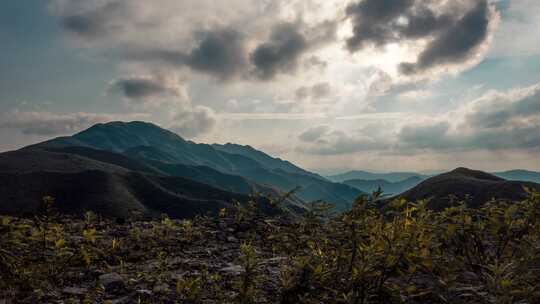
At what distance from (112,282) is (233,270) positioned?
1.90 m

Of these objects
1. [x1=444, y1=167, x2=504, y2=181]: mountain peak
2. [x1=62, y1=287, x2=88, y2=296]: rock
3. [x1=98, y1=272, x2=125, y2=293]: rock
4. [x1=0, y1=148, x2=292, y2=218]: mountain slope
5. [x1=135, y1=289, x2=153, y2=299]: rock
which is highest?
[x1=444, y1=167, x2=504, y2=181]: mountain peak

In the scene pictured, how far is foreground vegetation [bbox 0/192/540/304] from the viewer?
3.67m

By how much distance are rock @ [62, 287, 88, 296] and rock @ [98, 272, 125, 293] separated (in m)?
0.25

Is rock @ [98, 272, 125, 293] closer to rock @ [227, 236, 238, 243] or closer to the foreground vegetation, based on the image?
the foreground vegetation

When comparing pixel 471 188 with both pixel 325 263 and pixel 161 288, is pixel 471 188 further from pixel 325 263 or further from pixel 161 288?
pixel 161 288

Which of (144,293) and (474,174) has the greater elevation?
(474,174)

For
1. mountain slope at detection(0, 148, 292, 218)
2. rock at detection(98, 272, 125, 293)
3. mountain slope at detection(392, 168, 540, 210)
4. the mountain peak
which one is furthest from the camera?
mountain slope at detection(0, 148, 292, 218)

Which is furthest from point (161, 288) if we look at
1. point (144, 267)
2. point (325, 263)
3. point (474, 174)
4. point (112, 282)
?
point (474, 174)

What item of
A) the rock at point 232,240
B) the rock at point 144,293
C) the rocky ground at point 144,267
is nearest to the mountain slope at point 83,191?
the rocky ground at point 144,267

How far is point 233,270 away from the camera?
5.95m

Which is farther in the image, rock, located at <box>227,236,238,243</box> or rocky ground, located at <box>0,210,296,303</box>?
rock, located at <box>227,236,238,243</box>

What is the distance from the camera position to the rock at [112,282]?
5297mm

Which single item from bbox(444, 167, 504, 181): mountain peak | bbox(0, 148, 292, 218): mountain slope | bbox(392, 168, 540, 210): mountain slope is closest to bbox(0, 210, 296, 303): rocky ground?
bbox(392, 168, 540, 210): mountain slope

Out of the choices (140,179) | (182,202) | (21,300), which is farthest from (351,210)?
(140,179)
